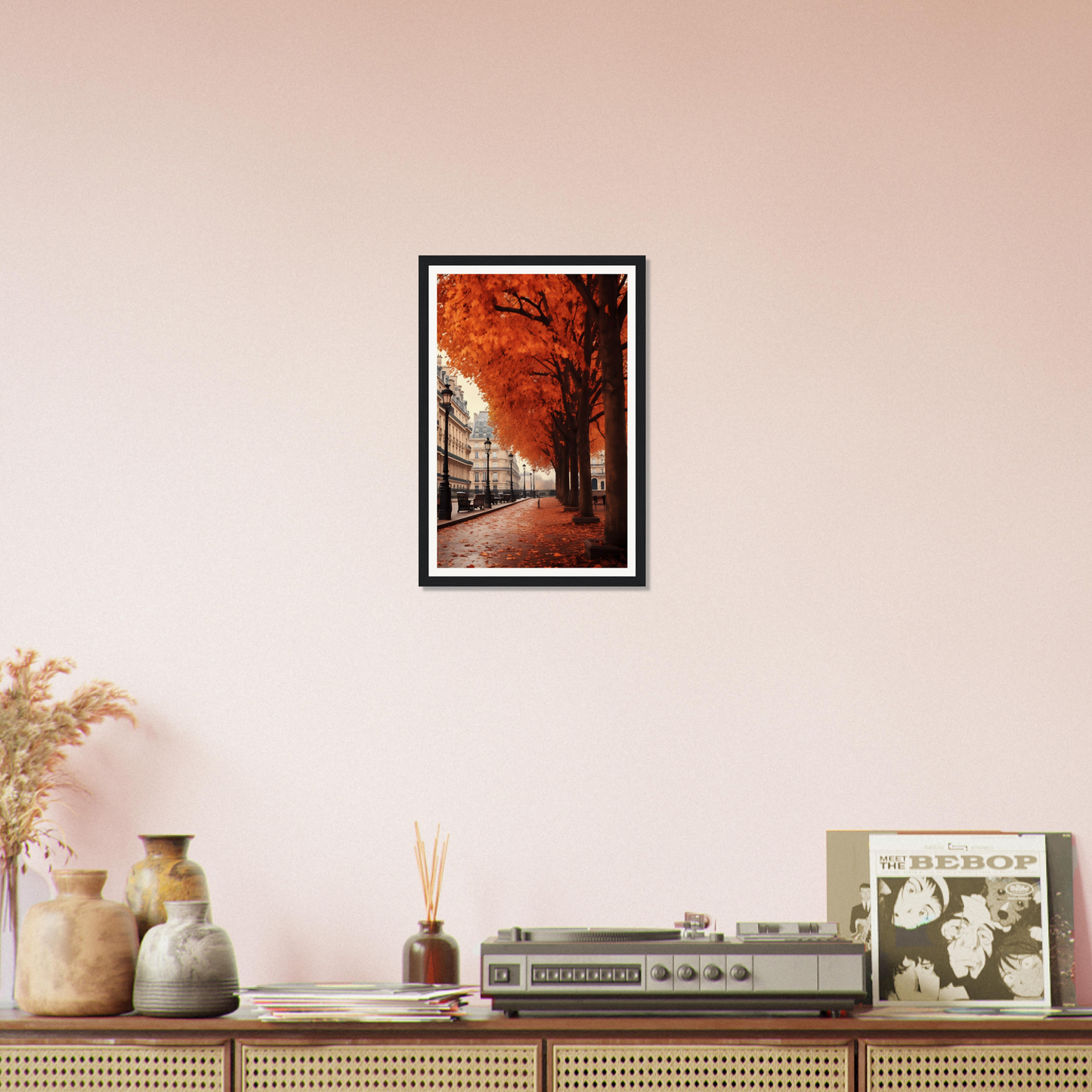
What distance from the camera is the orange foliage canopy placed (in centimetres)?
242

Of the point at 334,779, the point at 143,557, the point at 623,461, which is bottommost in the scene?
the point at 334,779

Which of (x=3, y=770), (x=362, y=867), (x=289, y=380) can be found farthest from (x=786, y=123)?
(x=3, y=770)

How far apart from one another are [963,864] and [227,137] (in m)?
2.13

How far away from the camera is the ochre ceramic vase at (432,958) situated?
7.00ft

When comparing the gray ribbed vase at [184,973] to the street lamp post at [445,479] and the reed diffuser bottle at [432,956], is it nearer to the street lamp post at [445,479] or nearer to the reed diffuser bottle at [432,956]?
the reed diffuser bottle at [432,956]

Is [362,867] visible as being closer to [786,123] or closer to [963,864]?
[963,864]

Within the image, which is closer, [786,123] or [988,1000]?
[988,1000]

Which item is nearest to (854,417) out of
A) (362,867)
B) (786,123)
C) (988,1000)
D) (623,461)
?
(623,461)

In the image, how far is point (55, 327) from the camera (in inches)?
95.7

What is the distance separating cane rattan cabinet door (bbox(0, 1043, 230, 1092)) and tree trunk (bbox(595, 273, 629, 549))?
4.09 feet

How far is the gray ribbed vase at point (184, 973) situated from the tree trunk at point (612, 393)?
111cm

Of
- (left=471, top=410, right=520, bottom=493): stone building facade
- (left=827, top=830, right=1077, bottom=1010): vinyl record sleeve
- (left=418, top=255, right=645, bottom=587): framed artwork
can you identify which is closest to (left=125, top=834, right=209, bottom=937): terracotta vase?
(left=418, top=255, right=645, bottom=587): framed artwork

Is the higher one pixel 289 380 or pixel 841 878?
pixel 289 380

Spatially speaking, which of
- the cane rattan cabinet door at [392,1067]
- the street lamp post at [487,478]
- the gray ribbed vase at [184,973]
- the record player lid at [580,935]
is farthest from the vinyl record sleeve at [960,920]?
the gray ribbed vase at [184,973]
